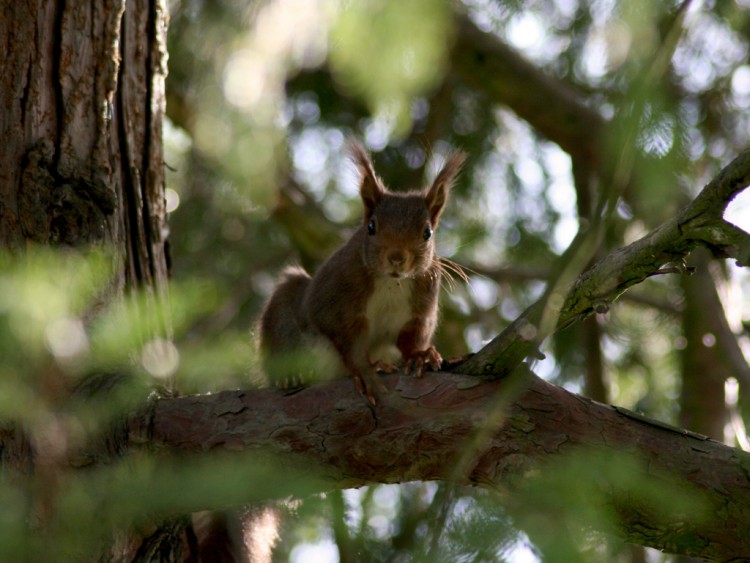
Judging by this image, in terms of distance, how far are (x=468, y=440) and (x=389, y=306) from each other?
1067 mm

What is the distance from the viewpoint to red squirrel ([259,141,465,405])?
2959 millimetres

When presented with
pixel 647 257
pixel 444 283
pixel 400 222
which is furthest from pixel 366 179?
pixel 647 257

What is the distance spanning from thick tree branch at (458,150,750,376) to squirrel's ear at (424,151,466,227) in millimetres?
1067

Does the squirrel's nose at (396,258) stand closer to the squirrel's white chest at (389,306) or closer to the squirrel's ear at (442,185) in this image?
the squirrel's white chest at (389,306)

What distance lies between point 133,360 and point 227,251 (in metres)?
2.20

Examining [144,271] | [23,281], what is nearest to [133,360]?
[144,271]

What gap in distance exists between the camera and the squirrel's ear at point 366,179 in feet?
10.3

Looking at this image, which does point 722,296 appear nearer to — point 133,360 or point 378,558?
point 378,558

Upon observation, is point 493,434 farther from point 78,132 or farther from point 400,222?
point 78,132

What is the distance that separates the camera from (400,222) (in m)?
3.01

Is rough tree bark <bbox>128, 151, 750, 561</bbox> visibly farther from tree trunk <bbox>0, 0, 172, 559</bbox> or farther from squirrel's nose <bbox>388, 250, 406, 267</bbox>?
squirrel's nose <bbox>388, 250, 406, 267</bbox>

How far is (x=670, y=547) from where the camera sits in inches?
80.7

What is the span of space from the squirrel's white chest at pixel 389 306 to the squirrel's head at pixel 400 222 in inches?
4.8

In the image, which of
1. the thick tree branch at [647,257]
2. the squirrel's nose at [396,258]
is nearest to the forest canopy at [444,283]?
the thick tree branch at [647,257]
